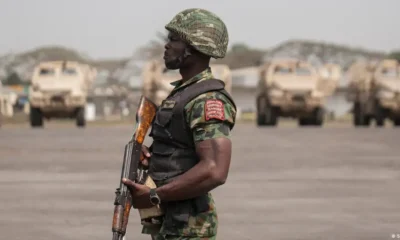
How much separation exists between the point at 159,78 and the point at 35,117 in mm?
4302

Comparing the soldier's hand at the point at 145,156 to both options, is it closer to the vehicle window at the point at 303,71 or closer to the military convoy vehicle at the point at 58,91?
the military convoy vehicle at the point at 58,91

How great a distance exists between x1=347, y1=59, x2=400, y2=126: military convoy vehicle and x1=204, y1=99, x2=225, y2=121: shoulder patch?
1053 inches

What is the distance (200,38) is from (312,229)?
578cm

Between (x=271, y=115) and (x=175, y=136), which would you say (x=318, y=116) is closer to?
(x=271, y=115)

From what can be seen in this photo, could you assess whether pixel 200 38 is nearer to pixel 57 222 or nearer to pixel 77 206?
pixel 57 222

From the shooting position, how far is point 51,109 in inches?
1234

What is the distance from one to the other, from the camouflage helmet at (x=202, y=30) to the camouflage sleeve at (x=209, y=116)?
0.18m

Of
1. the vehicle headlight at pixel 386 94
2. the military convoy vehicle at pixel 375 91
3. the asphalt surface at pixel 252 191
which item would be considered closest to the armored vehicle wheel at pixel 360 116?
the military convoy vehicle at pixel 375 91

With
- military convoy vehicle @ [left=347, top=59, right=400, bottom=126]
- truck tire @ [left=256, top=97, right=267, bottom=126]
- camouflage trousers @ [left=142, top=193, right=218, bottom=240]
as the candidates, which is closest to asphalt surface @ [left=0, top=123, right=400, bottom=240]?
camouflage trousers @ [left=142, top=193, right=218, bottom=240]

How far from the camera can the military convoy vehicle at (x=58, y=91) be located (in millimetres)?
30844

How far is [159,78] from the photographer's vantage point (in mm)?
30453

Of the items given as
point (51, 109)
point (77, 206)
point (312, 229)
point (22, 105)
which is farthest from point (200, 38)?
point (22, 105)

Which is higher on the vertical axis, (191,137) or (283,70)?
(191,137)

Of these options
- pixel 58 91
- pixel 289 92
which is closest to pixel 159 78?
pixel 58 91
